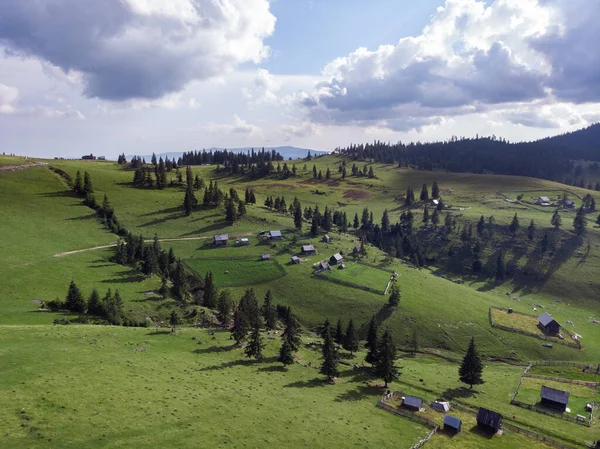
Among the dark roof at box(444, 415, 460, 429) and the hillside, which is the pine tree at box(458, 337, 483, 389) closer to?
the hillside

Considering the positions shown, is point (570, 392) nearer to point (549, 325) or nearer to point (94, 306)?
point (549, 325)

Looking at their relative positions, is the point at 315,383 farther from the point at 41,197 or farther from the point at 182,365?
the point at 41,197

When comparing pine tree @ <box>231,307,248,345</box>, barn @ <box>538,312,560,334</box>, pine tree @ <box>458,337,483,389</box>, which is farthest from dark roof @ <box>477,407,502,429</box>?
barn @ <box>538,312,560,334</box>

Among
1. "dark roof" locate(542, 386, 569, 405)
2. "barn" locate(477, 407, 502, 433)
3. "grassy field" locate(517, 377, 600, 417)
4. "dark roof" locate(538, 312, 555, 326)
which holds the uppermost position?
"barn" locate(477, 407, 502, 433)

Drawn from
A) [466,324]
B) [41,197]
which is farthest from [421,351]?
[41,197]

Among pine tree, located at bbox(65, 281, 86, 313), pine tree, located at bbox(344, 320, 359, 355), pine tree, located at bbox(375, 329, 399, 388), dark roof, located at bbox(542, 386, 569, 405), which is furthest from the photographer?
pine tree, located at bbox(344, 320, 359, 355)

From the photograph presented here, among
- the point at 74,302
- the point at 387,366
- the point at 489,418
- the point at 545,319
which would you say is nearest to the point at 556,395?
the point at 489,418
